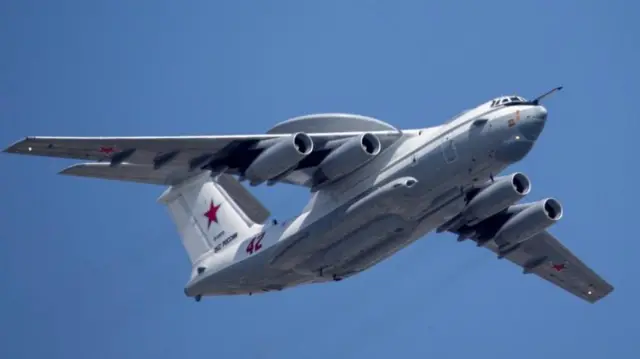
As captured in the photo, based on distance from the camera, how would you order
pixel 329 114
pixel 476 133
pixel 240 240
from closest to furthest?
pixel 476 133, pixel 329 114, pixel 240 240

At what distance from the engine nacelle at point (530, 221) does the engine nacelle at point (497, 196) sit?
3.45ft

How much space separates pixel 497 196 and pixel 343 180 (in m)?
2.55

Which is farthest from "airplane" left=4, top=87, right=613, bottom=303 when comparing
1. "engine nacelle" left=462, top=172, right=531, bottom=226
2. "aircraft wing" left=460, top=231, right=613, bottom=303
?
"aircraft wing" left=460, top=231, right=613, bottom=303

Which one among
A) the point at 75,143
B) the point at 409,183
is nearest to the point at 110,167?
the point at 75,143

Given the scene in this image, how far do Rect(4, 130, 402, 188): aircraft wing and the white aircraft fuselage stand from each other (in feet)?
1.83

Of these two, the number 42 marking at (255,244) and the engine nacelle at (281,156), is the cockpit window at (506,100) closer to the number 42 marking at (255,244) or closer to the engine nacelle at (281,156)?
the engine nacelle at (281,156)

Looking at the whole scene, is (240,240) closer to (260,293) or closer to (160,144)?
(260,293)

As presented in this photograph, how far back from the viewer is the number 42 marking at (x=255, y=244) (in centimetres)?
2189

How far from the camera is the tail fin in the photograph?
917 inches

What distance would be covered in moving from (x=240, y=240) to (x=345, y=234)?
2479 millimetres

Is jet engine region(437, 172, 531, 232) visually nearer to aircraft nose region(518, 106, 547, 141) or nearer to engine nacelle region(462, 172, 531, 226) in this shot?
engine nacelle region(462, 172, 531, 226)

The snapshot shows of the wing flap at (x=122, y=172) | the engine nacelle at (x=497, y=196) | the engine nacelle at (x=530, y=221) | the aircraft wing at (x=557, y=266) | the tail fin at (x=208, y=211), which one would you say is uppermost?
the wing flap at (x=122, y=172)

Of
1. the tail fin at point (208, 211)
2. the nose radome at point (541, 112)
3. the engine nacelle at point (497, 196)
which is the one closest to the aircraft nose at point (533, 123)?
the nose radome at point (541, 112)

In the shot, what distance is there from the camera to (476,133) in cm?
1975
